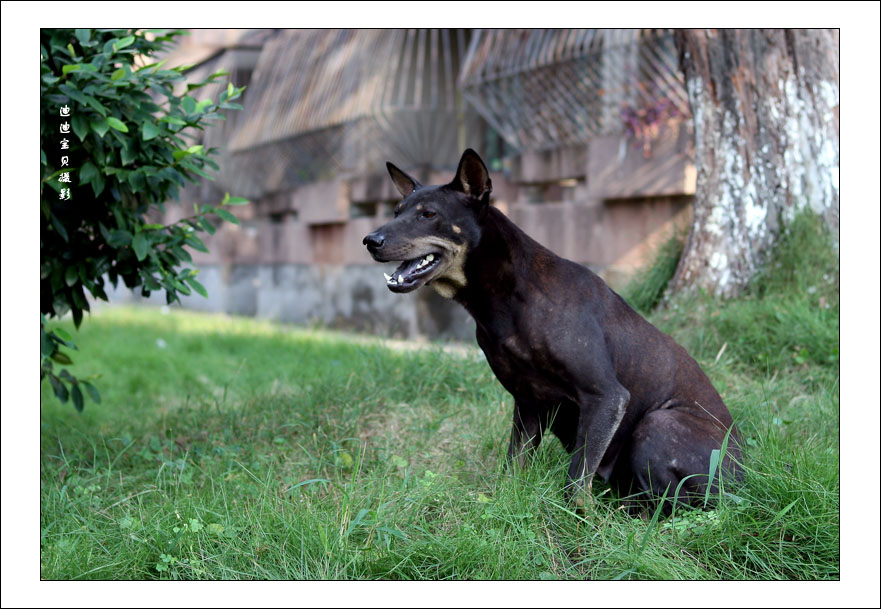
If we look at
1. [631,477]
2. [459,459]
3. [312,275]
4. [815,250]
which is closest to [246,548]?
[459,459]

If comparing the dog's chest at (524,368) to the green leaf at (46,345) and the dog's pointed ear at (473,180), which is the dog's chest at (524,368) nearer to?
the dog's pointed ear at (473,180)

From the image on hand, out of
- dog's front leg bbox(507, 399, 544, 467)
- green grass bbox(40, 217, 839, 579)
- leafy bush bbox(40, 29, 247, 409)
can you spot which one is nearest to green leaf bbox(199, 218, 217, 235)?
leafy bush bbox(40, 29, 247, 409)

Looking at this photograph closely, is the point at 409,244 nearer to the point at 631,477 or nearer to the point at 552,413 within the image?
the point at 552,413

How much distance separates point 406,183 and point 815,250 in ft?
10.2

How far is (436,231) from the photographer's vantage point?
3.36 m

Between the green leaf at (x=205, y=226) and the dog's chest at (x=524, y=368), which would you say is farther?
the green leaf at (x=205, y=226)

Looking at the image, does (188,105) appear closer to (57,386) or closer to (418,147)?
(57,386)

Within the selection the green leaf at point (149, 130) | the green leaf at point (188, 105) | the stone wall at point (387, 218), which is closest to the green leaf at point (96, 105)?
the green leaf at point (149, 130)

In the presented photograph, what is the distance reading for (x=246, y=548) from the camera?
322cm

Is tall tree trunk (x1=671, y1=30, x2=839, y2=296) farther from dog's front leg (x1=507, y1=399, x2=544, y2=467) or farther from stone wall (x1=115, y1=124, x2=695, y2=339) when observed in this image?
dog's front leg (x1=507, y1=399, x2=544, y2=467)

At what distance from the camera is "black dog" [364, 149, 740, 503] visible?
3369 millimetres

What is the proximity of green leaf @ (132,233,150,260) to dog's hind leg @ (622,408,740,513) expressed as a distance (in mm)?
2592

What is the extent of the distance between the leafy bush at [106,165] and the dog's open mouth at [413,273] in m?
1.56

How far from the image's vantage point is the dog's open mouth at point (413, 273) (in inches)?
130
